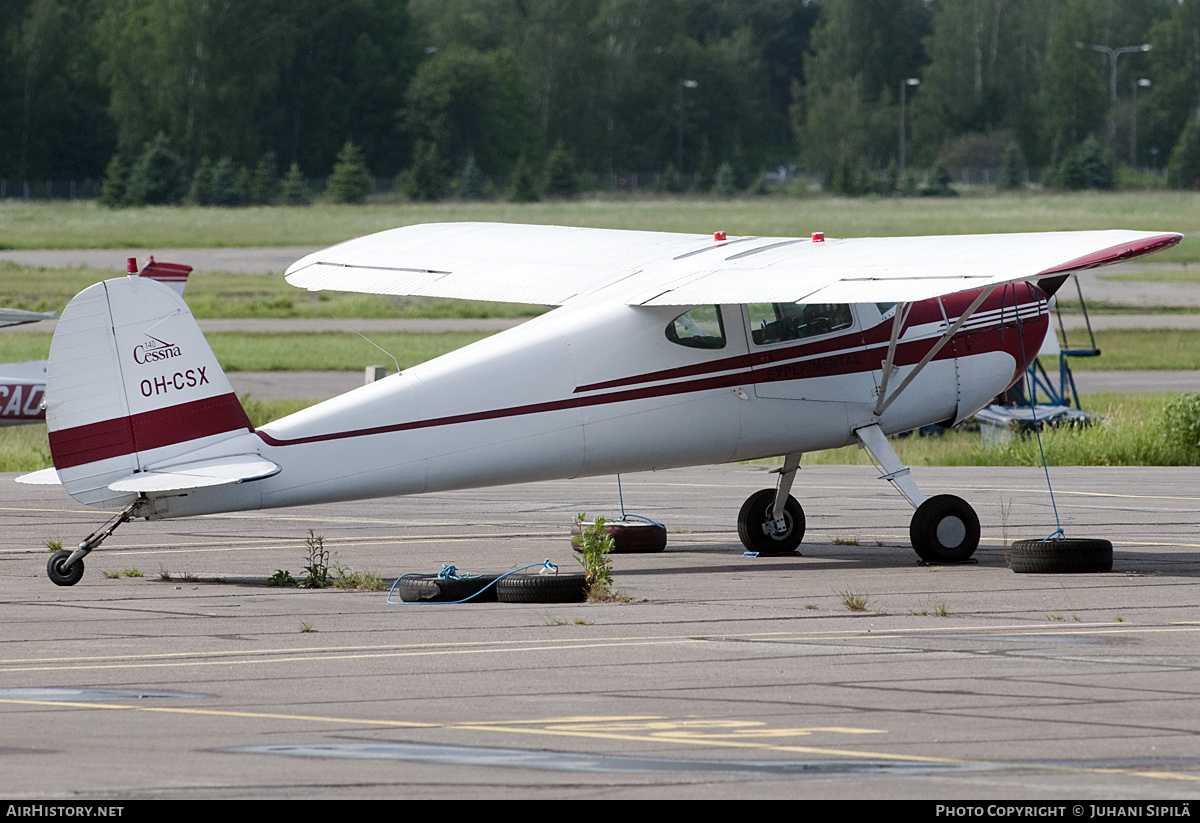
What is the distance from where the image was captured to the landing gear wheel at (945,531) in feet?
46.3

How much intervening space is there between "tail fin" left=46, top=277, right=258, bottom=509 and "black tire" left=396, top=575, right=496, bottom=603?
177 centimetres

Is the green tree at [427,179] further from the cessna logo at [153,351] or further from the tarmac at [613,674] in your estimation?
the cessna logo at [153,351]

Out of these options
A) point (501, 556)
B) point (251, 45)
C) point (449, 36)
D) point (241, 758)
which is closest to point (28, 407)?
point (501, 556)

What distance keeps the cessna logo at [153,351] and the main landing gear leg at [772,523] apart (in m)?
5.52

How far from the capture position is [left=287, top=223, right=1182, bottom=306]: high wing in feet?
40.6

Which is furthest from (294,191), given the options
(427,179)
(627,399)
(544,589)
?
(544,589)

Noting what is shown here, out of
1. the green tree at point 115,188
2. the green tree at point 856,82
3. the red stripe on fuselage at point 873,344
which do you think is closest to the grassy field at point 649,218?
the green tree at point 115,188

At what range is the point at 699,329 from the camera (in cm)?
1401

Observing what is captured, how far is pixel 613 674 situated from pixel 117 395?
464cm

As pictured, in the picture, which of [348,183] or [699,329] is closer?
[699,329]

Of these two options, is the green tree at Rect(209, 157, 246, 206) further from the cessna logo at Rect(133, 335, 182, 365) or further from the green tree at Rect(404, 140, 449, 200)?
the cessna logo at Rect(133, 335, 182, 365)

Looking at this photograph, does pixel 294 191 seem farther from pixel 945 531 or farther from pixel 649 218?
pixel 945 531

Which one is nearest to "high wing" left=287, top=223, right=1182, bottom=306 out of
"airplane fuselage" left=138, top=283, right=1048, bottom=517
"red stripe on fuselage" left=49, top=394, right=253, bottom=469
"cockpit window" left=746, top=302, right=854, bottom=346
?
"cockpit window" left=746, top=302, right=854, bottom=346

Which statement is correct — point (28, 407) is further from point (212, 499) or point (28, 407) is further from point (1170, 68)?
point (1170, 68)
